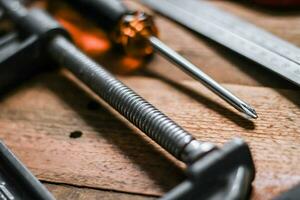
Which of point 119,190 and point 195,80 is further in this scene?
point 195,80

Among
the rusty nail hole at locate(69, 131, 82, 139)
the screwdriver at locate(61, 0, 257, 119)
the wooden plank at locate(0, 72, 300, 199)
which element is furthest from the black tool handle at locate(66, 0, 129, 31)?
the rusty nail hole at locate(69, 131, 82, 139)

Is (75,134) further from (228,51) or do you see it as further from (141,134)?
(228,51)

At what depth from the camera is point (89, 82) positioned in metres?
0.67

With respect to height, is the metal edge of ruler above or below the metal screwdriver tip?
above

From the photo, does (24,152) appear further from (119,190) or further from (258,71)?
(258,71)

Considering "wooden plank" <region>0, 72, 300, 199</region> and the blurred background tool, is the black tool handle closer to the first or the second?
"wooden plank" <region>0, 72, 300, 199</region>

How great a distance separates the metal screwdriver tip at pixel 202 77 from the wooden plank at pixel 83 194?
177mm

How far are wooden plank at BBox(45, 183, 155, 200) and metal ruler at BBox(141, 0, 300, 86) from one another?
10.9 inches

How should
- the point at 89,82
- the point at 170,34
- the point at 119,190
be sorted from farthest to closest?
the point at 170,34 → the point at 89,82 → the point at 119,190

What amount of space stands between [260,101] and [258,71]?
0.22ft

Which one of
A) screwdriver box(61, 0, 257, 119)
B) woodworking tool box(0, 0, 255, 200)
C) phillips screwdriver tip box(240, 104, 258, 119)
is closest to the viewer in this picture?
woodworking tool box(0, 0, 255, 200)

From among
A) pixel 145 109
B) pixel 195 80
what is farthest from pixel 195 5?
pixel 145 109

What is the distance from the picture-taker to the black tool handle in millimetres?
753

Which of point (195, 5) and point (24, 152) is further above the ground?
point (195, 5)
